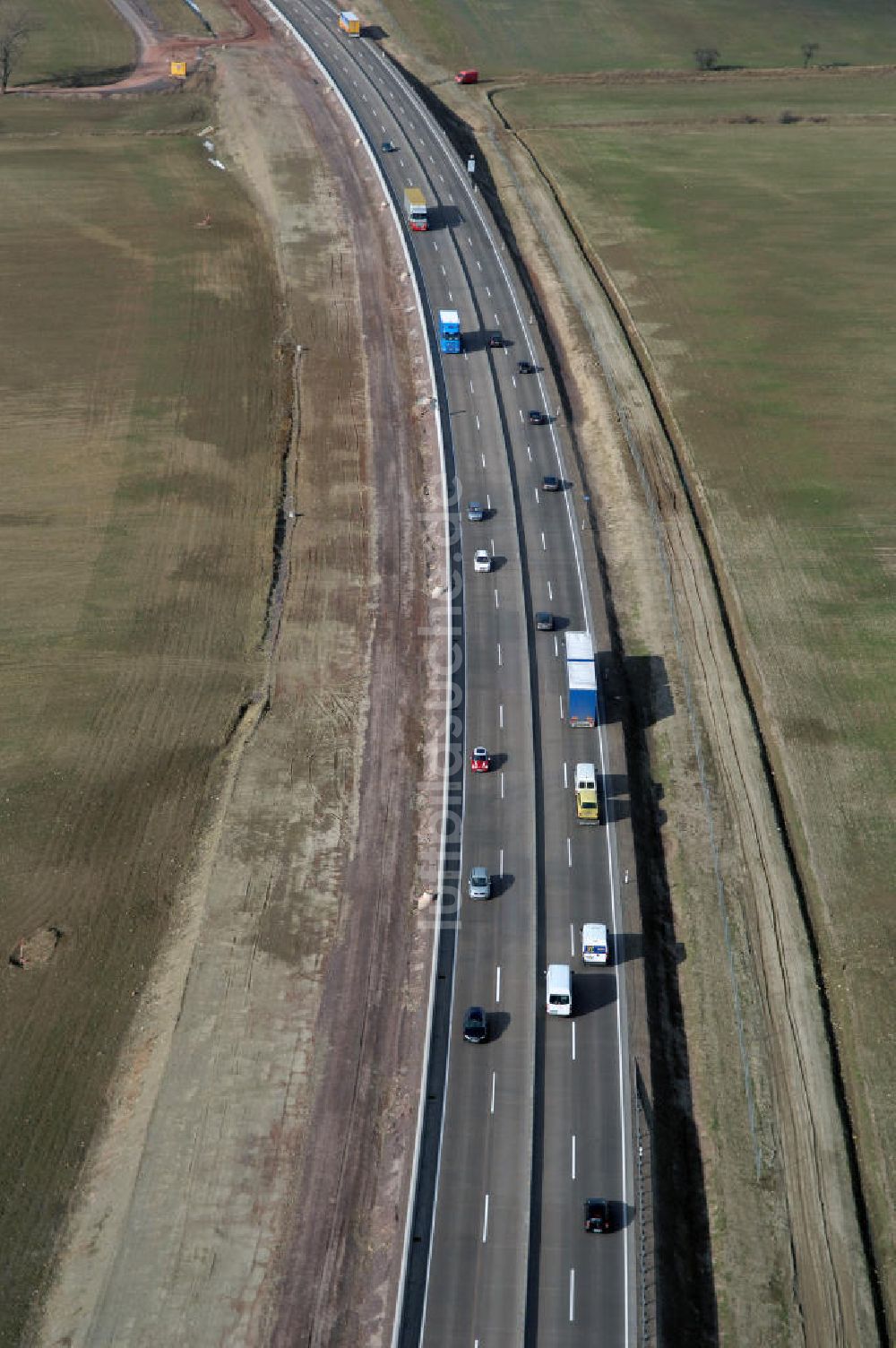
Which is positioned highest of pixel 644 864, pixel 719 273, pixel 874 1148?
pixel 719 273

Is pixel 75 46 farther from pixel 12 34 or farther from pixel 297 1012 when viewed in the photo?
pixel 297 1012

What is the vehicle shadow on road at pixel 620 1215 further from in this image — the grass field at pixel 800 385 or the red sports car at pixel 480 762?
the red sports car at pixel 480 762

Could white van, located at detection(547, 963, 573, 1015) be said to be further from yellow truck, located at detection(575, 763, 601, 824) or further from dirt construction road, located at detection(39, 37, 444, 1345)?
yellow truck, located at detection(575, 763, 601, 824)

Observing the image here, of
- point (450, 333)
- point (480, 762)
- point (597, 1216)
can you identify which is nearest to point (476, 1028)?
point (597, 1216)

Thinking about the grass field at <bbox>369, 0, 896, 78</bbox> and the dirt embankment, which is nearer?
the dirt embankment

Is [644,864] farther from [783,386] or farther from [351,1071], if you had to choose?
[783,386]

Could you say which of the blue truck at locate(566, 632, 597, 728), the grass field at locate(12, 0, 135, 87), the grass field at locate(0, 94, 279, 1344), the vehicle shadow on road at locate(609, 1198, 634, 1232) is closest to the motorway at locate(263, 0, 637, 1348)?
the vehicle shadow on road at locate(609, 1198, 634, 1232)

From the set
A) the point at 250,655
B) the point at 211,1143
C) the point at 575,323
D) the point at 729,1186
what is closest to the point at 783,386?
the point at 575,323
